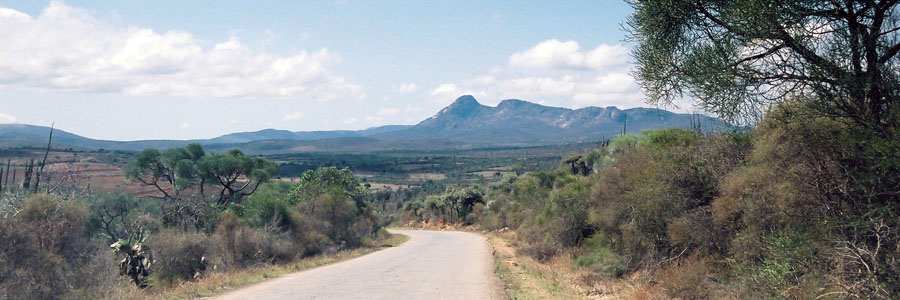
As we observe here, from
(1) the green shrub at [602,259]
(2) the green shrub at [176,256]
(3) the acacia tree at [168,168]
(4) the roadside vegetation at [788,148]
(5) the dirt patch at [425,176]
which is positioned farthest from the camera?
(5) the dirt patch at [425,176]

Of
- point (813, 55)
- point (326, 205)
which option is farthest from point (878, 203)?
point (326, 205)

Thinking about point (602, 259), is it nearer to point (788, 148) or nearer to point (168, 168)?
point (788, 148)

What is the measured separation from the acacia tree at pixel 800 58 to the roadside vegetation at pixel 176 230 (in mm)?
11899

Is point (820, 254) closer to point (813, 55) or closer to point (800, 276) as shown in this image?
point (800, 276)

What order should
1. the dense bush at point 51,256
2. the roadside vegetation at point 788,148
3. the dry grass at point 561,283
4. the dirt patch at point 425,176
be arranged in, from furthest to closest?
the dirt patch at point 425,176 < the dry grass at point 561,283 < the dense bush at point 51,256 < the roadside vegetation at point 788,148

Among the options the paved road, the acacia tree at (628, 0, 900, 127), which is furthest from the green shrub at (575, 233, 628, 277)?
the acacia tree at (628, 0, 900, 127)

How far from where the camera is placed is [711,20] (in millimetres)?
9883

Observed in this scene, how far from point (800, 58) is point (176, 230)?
71.2 feet

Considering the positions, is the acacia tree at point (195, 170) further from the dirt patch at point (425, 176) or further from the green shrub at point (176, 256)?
the dirt patch at point (425, 176)

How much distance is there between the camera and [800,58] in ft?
A: 28.5

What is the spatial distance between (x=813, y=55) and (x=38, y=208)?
1646cm

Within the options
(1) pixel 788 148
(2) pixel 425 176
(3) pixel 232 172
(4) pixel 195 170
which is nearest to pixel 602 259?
(1) pixel 788 148

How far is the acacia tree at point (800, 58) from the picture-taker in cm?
807

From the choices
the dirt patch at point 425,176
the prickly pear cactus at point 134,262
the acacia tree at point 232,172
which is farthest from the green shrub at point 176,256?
the dirt patch at point 425,176
